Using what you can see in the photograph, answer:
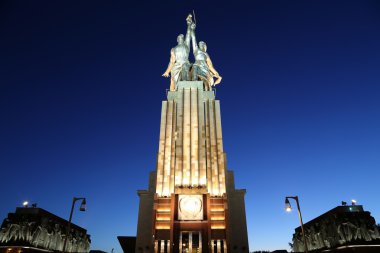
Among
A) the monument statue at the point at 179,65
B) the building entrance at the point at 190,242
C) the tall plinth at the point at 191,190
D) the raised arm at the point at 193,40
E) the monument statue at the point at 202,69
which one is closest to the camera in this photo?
the building entrance at the point at 190,242

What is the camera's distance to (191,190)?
1526 inches

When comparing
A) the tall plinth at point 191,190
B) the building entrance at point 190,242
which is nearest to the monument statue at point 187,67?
the tall plinth at point 191,190

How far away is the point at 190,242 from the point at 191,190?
6360 millimetres

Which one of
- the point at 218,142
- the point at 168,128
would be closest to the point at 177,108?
the point at 168,128

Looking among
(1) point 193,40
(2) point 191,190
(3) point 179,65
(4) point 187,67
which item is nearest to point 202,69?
(4) point 187,67

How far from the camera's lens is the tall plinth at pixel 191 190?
3628 cm

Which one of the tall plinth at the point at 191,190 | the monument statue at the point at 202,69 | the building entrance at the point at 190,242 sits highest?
the monument statue at the point at 202,69

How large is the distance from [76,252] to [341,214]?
1646 inches

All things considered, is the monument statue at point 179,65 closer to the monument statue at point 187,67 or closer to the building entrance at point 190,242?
the monument statue at point 187,67

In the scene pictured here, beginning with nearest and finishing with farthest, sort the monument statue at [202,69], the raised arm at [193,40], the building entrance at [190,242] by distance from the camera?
the building entrance at [190,242] < the monument statue at [202,69] < the raised arm at [193,40]

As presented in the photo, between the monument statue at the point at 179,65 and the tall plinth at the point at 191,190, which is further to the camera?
the monument statue at the point at 179,65

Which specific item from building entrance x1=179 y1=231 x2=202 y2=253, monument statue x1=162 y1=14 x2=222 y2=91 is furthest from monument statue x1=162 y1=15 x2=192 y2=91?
building entrance x1=179 y1=231 x2=202 y2=253

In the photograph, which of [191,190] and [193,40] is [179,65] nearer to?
[193,40]

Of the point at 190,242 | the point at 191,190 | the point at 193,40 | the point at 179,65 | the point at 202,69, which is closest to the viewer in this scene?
the point at 190,242
